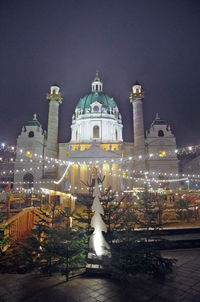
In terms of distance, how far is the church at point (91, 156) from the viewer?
35.7 meters

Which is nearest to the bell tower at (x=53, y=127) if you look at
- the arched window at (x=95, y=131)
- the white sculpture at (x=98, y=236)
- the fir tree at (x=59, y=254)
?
the arched window at (x=95, y=131)

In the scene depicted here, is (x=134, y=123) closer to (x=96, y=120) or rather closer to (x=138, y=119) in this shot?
(x=138, y=119)

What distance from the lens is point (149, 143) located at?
4162 cm

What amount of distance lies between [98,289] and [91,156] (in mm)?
31500

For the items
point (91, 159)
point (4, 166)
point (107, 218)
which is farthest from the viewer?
point (4, 166)

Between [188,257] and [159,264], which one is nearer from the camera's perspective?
[159,264]

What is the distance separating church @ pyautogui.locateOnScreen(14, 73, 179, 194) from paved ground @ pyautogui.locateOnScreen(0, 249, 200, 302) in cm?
2833

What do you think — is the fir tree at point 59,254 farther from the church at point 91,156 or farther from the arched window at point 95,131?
the arched window at point 95,131

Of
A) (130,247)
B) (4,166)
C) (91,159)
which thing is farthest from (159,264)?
(4,166)

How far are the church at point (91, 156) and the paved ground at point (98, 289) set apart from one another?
2833cm

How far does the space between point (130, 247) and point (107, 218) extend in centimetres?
205

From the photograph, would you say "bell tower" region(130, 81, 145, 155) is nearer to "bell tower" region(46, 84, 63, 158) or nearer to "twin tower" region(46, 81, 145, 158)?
"twin tower" region(46, 81, 145, 158)

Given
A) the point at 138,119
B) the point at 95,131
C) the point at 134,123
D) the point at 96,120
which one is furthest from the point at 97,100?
the point at 138,119

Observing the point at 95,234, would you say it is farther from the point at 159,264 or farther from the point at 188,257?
the point at 188,257
